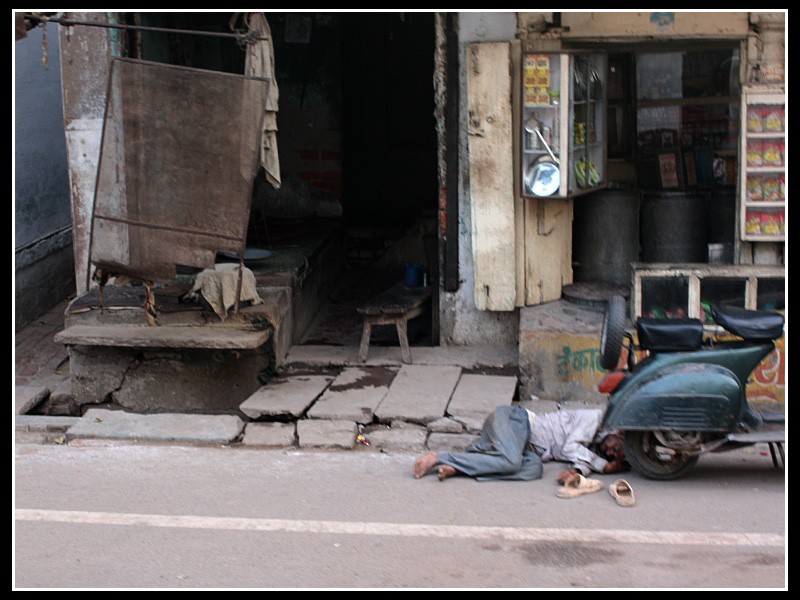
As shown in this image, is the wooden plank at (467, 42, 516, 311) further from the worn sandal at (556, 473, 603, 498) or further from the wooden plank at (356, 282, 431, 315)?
the worn sandal at (556, 473, 603, 498)

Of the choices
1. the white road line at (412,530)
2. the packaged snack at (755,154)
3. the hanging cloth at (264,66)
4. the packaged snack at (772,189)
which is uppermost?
the hanging cloth at (264,66)

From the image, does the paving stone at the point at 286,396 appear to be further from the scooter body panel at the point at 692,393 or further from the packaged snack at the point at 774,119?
the packaged snack at the point at 774,119

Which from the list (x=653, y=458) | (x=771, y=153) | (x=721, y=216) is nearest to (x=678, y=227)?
(x=721, y=216)

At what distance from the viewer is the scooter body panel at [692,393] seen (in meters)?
6.07

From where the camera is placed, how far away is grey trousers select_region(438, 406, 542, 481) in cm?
647

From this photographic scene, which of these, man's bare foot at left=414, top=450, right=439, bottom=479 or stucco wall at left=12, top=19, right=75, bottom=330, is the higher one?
stucco wall at left=12, top=19, right=75, bottom=330

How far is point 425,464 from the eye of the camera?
6.55 metres

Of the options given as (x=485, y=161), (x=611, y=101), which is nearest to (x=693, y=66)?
(x=611, y=101)

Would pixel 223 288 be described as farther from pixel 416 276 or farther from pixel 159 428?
pixel 416 276

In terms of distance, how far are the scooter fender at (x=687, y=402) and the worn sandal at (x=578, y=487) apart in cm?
38

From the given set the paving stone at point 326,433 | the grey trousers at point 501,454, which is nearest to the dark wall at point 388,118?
the paving stone at point 326,433

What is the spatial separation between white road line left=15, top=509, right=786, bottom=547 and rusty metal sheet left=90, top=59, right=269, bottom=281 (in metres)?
2.32

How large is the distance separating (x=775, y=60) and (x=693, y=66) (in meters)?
2.05

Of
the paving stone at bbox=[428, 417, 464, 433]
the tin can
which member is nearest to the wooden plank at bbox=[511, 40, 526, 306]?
the tin can
